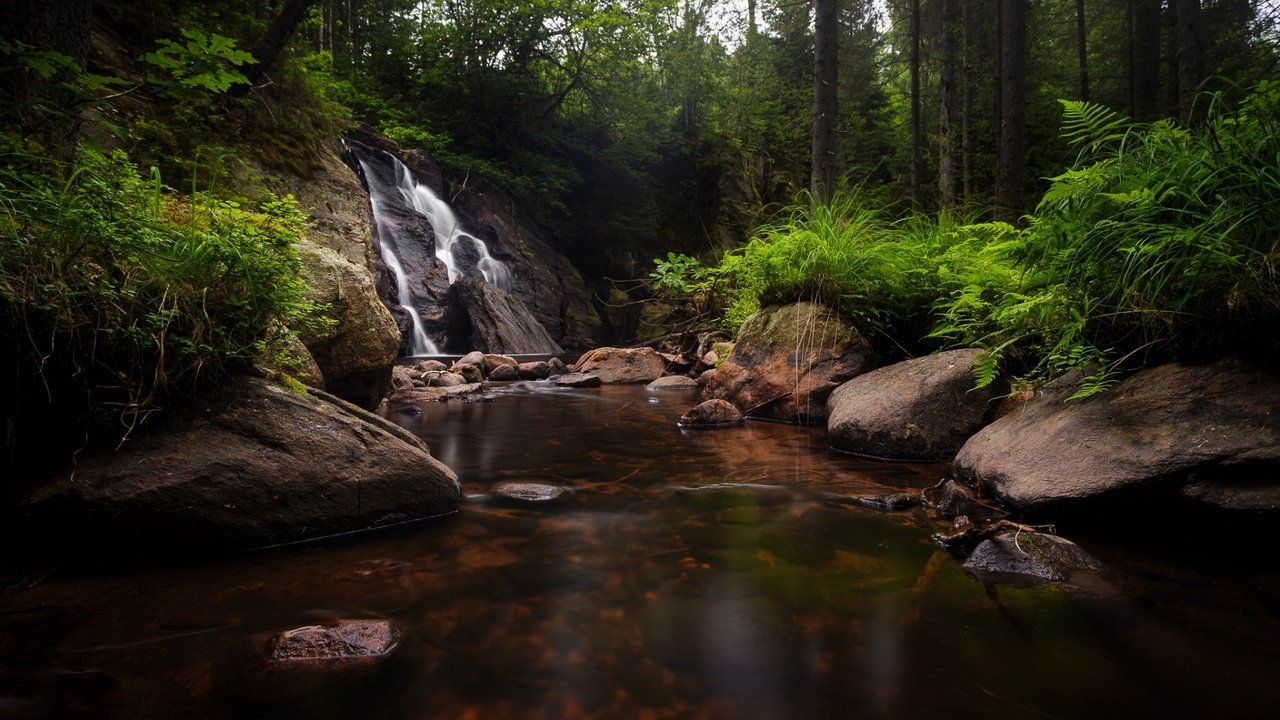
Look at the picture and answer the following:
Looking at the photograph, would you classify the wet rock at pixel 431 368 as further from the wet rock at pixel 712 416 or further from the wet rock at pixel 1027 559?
the wet rock at pixel 1027 559

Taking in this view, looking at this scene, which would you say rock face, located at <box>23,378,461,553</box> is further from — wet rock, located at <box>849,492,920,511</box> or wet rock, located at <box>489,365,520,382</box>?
wet rock, located at <box>489,365,520,382</box>

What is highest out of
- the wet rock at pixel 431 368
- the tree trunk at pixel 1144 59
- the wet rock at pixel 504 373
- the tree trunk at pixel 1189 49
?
the tree trunk at pixel 1144 59

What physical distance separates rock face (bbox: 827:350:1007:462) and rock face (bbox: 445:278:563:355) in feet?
38.1

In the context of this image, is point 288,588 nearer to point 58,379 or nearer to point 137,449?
point 137,449

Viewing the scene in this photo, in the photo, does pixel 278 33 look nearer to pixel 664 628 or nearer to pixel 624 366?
pixel 624 366

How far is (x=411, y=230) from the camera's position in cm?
1516

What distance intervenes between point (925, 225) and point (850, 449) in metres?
3.61

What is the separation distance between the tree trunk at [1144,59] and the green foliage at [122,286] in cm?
1963

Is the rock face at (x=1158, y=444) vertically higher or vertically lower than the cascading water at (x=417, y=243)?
lower

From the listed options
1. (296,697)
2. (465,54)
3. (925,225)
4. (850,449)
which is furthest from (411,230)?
(296,697)

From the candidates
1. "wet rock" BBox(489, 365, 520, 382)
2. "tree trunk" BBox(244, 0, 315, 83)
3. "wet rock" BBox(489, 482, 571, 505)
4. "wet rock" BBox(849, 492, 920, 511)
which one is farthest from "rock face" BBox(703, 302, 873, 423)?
"tree trunk" BBox(244, 0, 315, 83)

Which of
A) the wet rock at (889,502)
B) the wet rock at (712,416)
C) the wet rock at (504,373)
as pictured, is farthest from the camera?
the wet rock at (504,373)

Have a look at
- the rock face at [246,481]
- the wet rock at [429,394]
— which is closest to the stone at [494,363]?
the wet rock at [429,394]

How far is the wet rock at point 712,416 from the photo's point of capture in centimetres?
564
